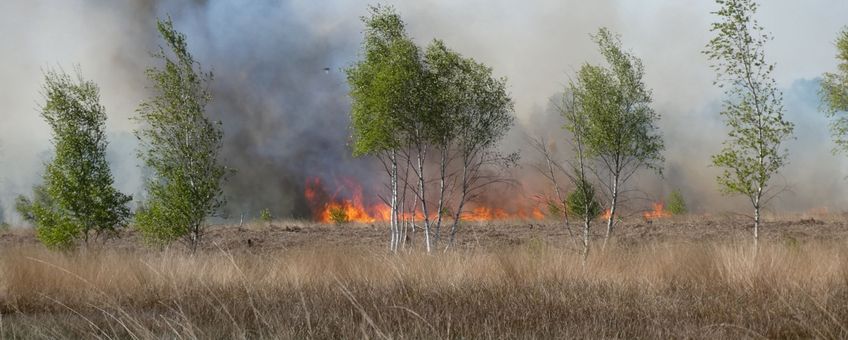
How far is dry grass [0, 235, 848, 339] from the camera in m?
6.75

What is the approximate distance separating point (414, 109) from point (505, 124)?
352 cm

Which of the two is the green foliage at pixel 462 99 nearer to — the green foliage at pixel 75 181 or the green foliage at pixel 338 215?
the green foliage at pixel 75 181

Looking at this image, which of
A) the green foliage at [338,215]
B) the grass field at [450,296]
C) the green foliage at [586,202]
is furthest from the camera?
the green foliage at [338,215]

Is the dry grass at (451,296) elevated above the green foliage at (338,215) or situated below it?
below

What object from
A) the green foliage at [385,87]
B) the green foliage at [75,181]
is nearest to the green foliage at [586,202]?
the green foliage at [385,87]

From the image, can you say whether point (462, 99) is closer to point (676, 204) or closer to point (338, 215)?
point (338, 215)

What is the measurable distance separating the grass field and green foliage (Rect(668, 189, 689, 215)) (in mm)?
49672

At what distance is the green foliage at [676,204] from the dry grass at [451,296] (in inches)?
1958

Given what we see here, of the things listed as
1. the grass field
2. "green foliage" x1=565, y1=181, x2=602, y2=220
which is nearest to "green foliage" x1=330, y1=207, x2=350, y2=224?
"green foliage" x1=565, y1=181, x2=602, y2=220

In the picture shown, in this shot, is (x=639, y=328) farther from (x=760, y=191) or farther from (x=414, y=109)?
(x=414, y=109)

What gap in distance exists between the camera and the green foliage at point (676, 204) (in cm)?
5962

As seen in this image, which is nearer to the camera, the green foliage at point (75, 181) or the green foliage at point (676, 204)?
the green foliage at point (75, 181)

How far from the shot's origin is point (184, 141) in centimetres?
1988

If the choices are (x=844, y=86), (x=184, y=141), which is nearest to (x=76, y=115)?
(x=184, y=141)
